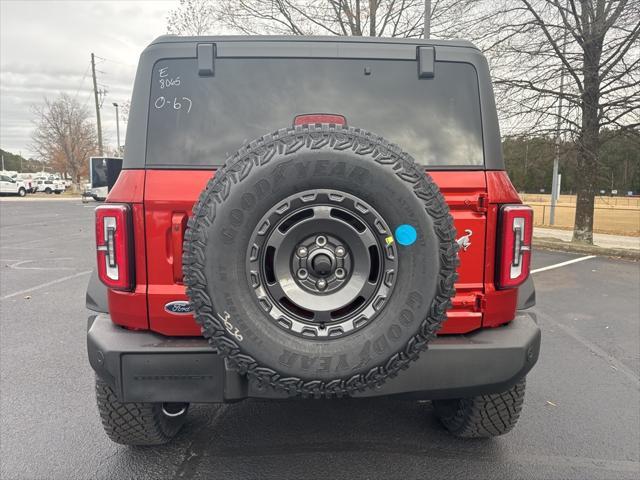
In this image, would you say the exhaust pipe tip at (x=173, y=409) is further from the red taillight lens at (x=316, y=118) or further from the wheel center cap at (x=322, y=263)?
the red taillight lens at (x=316, y=118)

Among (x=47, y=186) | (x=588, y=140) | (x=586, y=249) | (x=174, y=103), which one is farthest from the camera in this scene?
(x=47, y=186)

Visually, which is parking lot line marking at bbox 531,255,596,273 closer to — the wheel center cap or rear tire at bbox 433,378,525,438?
rear tire at bbox 433,378,525,438

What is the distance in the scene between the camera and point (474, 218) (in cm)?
223

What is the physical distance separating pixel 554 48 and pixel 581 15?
0.97 metres

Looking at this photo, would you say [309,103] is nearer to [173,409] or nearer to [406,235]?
[406,235]

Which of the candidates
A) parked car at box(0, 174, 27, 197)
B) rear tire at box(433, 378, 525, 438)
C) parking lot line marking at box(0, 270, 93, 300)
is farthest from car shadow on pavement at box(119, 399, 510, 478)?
parked car at box(0, 174, 27, 197)

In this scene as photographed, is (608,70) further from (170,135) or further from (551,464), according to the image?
(170,135)

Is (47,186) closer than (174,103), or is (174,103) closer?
(174,103)

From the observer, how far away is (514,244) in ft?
7.42

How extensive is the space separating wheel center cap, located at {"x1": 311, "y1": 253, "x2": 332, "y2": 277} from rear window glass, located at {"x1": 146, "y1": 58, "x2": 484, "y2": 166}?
741mm

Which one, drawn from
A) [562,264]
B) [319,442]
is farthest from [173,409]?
[562,264]

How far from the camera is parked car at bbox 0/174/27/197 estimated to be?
41531 mm

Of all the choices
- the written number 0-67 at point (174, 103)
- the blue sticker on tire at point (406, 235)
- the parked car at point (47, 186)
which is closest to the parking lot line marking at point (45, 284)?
the written number 0-67 at point (174, 103)

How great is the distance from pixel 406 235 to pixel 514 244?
2.33 feet
